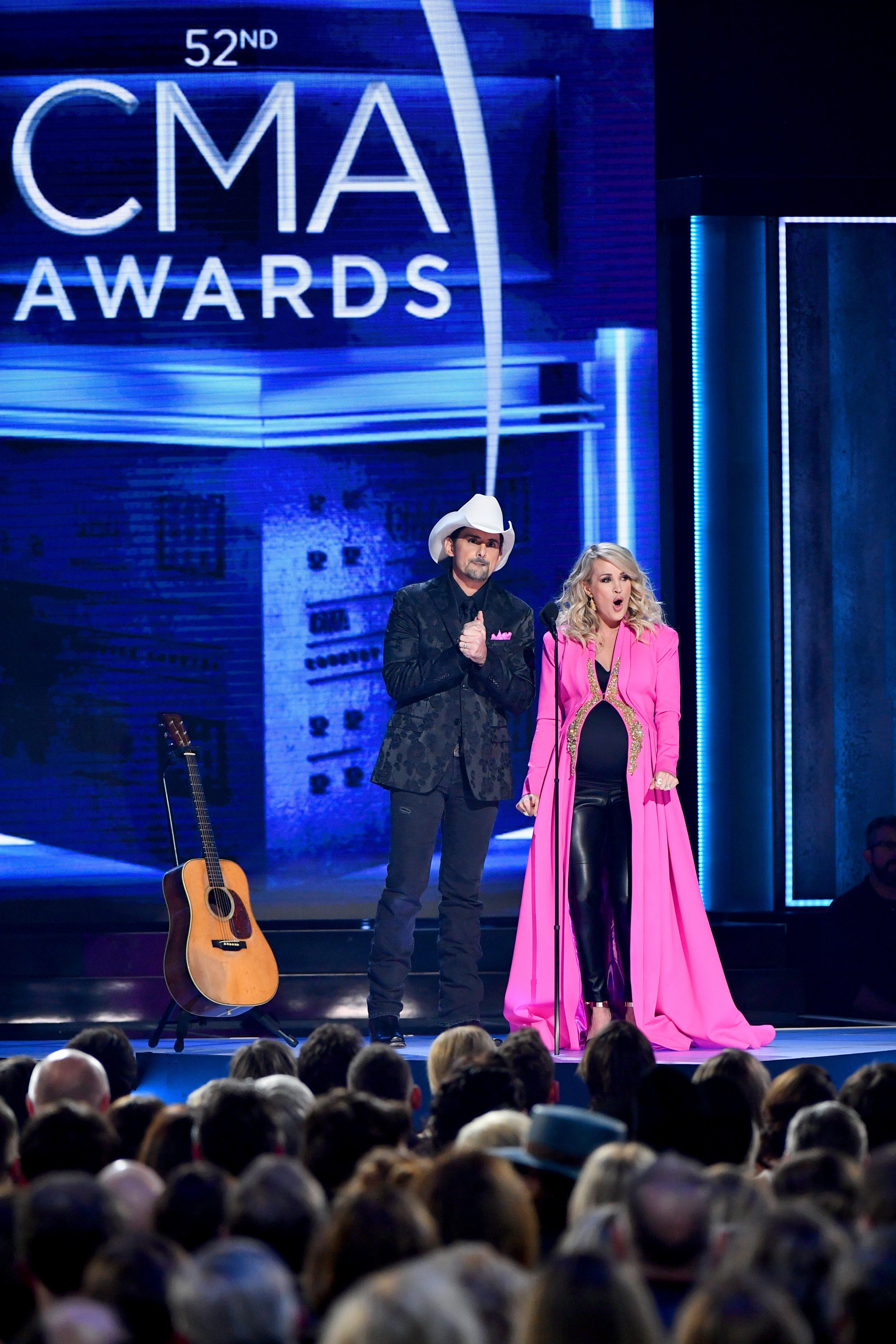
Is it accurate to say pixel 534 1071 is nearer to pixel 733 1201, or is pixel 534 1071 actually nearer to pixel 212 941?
pixel 733 1201

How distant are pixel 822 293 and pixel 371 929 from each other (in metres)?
2.77

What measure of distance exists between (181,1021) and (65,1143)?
2567mm

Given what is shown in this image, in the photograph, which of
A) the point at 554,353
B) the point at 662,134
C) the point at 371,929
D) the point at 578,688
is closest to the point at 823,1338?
the point at 578,688

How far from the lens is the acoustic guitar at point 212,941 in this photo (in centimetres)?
489

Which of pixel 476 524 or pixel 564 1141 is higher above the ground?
pixel 476 524

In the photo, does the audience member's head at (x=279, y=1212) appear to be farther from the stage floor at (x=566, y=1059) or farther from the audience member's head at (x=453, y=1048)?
the stage floor at (x=566, y=1059)

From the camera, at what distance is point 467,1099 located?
2.74m

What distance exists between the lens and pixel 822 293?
19.6 feet

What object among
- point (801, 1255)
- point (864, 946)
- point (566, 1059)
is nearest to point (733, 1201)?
point (801, 1255)

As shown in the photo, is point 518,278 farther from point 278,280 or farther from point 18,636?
point 18,636

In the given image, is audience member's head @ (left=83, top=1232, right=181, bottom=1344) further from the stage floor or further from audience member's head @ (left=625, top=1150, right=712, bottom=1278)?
the stage floor

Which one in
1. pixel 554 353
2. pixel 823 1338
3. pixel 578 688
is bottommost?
pixel 823 1338

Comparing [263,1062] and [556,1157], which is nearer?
[556,1157]

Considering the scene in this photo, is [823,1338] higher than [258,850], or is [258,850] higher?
[258,850]
